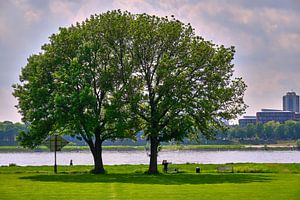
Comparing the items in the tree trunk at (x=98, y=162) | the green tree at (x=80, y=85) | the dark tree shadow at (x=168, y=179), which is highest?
the green tree at (x=80, y=85)

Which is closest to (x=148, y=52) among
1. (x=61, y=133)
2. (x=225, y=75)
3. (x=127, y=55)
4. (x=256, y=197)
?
(x=127, y=55)

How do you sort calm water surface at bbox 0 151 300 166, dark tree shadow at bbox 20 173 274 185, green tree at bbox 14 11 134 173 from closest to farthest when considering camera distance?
dark tree shadow at bbox 20 173 274 185 < green tree at bbox 14 11 134 173 < calm water surface at bbox 0 151 300 166

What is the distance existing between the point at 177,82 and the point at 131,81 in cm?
477

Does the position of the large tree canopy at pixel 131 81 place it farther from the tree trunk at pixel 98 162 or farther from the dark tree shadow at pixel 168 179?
the dark tree shadow at pixel 168 179

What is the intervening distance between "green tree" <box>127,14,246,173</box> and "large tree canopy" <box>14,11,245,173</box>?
99 mm

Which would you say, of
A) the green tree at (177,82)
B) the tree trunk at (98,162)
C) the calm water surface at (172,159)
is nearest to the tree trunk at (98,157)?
the tree trunk at (98,162)

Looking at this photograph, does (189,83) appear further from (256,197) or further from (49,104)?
(256,197)

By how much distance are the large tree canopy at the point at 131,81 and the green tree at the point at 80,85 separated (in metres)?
0.10

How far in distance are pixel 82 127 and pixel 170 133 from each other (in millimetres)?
9013

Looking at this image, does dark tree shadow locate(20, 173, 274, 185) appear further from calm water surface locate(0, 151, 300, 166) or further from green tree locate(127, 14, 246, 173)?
calm water surface locate(0, 151, 300, 166)

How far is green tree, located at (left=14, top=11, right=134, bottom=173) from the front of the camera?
55312 mm

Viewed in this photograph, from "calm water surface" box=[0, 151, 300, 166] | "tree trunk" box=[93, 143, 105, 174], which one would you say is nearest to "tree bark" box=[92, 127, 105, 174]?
"tree trunk" box=[93, 143, 105, 174]

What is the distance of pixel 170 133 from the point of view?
194ft

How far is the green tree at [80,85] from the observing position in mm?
55312
